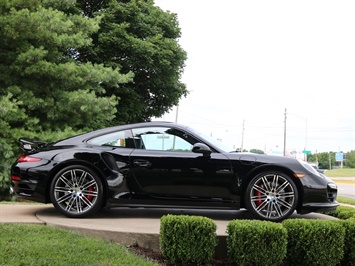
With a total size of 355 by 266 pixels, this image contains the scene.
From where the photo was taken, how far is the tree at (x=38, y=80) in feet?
33.8

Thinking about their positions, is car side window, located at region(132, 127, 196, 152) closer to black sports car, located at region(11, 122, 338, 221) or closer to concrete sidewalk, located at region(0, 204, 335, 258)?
black sports car, located at region(11, 122, 338, 221)

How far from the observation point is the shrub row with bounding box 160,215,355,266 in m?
3.86

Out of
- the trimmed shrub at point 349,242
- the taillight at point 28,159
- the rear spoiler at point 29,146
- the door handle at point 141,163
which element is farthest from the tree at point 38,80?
the trimmed shrub at point 349,242

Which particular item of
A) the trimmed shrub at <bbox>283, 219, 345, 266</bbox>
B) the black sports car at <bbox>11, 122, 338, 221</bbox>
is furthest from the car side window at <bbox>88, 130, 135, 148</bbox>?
the trimmed shrub at <bbox>283, 219, 345, 266</bbox>

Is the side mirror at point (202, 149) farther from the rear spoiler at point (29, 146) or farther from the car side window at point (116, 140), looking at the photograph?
the rear spoiler at point (29, 146)

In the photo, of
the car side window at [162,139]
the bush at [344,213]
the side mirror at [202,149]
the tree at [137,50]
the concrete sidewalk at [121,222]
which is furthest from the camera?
the tree at [137,50]

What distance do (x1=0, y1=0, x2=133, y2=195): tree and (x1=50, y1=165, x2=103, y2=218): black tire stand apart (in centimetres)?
543

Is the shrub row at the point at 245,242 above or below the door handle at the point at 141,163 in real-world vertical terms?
below

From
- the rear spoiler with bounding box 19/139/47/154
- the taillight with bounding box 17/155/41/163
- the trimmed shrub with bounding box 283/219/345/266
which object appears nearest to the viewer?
the trimmed shrub with bounding box 283/219/345/266

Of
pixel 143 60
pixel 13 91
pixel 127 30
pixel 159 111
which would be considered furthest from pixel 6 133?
pixel 159 111

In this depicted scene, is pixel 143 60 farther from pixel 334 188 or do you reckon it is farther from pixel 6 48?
pixel 334 188

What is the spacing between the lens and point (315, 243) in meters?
4.05

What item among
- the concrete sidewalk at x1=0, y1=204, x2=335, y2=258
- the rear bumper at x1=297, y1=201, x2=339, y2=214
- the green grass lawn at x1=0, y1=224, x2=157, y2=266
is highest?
the rear bumper at x1=297, y1=201, x2=339, y2=214

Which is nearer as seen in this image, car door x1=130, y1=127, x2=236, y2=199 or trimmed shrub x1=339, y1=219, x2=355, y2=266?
trimmed shrub x1=339, y1=219, x2=355, y2=266
